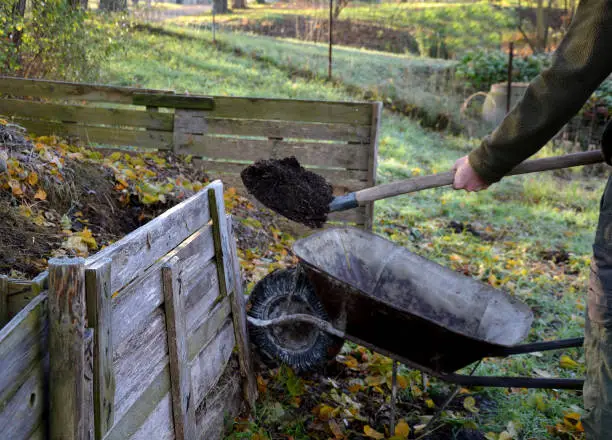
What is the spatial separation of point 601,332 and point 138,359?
1.71 meters

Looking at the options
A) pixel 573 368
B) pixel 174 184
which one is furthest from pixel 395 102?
pixel 573 368

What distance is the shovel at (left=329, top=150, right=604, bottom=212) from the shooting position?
291 cm

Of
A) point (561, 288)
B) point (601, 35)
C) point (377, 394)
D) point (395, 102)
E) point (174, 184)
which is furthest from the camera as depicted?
point (395, 102)

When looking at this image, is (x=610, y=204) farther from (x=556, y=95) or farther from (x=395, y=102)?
(x=395, y=102)

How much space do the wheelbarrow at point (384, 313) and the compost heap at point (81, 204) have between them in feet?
3.47

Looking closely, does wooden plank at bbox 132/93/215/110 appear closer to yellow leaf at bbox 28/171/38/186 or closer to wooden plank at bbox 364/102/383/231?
wooden plank at bbox 364/102/383/231

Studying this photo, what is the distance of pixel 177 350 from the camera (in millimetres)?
2553

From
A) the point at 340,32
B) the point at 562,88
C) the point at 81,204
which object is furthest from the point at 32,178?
the point at 340,32

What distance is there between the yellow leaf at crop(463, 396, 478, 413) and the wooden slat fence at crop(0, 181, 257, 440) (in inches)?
54.1

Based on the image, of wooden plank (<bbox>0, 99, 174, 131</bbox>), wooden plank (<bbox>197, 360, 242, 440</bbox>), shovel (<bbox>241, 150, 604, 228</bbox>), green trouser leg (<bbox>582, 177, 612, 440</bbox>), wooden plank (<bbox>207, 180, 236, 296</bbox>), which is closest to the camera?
green trouser leg (<bbox>582, 177, 612, 440</bbox>)

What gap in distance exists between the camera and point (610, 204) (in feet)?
7.22

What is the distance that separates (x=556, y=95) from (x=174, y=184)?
3.94m

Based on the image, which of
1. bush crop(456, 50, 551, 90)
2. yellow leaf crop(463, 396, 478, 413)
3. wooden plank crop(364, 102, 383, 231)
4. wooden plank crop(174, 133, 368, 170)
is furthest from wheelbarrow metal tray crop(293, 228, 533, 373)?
bush crop(456, 50, 551, 90)

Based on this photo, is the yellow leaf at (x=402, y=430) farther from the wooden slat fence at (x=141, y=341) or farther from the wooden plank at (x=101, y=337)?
the wooden plank at (x=101, y=337)
